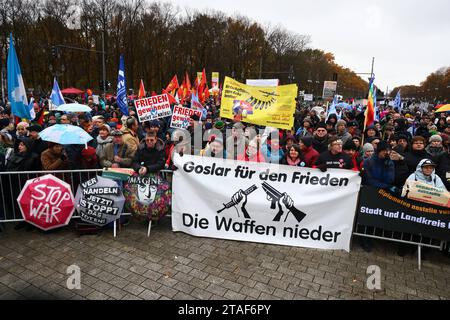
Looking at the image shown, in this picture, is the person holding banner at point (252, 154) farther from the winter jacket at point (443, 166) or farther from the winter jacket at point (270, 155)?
the winter jacket at point (443, 166)

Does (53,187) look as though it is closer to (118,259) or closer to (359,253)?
(118,259)

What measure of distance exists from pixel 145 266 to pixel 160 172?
1705 millimetres

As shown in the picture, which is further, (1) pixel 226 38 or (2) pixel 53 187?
(1) pixel 226 38

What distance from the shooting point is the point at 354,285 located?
4422mm

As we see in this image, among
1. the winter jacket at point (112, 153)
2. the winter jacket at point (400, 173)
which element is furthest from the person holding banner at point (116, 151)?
the winter jacket at point (400, 173)

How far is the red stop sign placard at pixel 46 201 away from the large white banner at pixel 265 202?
1.73 metres

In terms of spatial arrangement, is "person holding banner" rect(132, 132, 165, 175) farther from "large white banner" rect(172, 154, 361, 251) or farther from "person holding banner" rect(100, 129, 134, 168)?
"person holding banner" rect(100, 129, 134, 168)

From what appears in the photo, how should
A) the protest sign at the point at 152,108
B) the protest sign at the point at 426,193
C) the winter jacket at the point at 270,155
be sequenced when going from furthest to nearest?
the protest sign at the point at 152,108
the winter jacket at the point at 270,155
the protest sign at the point at 426,193

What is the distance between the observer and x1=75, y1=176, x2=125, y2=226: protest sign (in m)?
5.41

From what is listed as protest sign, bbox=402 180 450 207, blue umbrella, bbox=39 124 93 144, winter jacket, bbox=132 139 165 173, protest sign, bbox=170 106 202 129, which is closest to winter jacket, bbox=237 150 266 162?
winter jacket, bbox=132 139 165 173

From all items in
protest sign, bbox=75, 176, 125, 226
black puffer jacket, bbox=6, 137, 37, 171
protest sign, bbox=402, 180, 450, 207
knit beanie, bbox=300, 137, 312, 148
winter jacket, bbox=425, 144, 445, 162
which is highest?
knit beanie, bbox=300, 137, 312, 148

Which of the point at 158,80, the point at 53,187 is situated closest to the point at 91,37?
the point at 158,80

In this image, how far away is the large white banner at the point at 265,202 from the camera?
522 cm

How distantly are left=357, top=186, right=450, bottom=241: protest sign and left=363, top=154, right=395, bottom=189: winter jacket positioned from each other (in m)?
0.26
